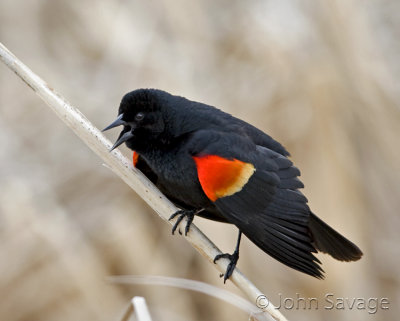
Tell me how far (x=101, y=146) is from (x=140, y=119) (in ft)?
0.85

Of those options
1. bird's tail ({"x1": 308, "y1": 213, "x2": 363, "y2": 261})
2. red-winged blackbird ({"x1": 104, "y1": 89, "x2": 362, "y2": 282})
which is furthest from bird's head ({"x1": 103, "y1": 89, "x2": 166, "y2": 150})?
bird's tail ({"x1": 308, "y1": 213, "x2": 363, "y2": 261})

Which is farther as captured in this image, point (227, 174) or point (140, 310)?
point (227, 174)

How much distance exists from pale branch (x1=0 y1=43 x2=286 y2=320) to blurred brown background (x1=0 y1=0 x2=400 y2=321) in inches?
32.1

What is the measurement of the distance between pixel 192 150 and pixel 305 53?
1.01m

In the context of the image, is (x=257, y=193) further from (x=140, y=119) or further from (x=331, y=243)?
(x=140, y=119)

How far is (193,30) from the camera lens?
2598 millimetres

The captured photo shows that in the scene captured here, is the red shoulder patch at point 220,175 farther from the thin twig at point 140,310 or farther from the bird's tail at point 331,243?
the thin twig at point 140,310

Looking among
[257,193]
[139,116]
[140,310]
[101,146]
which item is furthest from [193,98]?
[140,310]

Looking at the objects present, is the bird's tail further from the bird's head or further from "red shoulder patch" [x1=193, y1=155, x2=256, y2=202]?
the bird's head

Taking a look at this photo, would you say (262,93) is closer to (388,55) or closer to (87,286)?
(388,55)

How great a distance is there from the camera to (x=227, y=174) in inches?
66.5

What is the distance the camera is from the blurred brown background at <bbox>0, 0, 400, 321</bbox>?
2.50m

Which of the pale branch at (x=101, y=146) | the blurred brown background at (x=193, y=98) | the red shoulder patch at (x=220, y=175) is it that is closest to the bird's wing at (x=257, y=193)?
the red shoulder patch at (x=220, y=175)

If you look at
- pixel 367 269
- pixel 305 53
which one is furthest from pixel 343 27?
pixel 367 269
